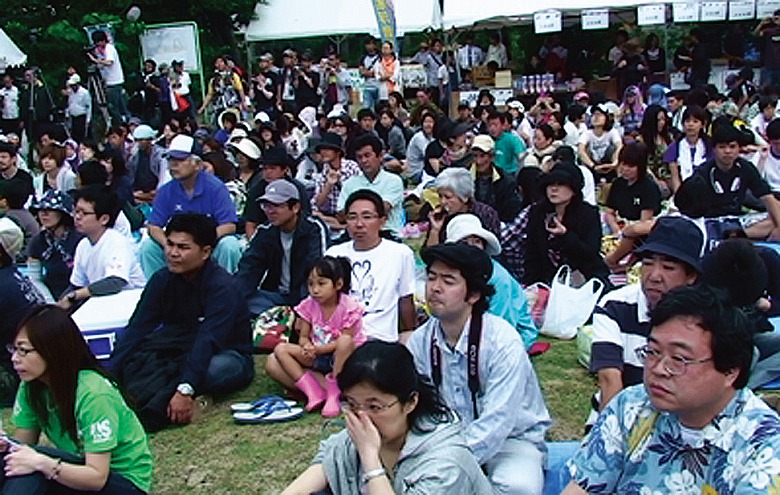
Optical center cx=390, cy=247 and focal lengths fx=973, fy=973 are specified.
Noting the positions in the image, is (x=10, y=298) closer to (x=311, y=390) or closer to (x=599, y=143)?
(x=311, y=390)

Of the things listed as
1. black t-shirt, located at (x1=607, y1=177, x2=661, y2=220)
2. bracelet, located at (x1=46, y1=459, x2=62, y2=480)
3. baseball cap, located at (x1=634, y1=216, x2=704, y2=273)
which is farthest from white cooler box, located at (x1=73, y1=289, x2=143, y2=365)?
black t-shirt, located at (x1=607, y1=177, x2=661, y2=220)

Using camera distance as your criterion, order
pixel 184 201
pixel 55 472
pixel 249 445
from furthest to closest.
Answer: pixel 184 201, pixel 249 445, pixel 55 472

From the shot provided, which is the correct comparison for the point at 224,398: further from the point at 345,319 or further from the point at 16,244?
the point at 16,244

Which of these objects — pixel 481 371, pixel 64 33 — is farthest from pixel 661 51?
pixel 481 371

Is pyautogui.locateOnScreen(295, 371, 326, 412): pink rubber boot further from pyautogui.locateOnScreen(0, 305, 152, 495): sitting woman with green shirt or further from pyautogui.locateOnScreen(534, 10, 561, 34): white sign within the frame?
pyautogui.locateOnScreen(534, 10, 561, 34): white sign

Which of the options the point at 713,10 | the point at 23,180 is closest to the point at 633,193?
the point at 23,180

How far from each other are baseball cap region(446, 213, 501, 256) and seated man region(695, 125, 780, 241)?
3210 millimetres

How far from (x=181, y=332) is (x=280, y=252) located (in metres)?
1.42

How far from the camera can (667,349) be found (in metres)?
2.54

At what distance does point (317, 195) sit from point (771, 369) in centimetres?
527

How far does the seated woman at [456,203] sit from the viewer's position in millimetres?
6461

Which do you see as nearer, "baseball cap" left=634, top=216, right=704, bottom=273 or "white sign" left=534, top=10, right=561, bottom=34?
"baseball cap" left=634, top=216, right=704, bottom=273

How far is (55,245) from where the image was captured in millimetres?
7012

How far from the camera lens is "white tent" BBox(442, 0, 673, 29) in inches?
694
